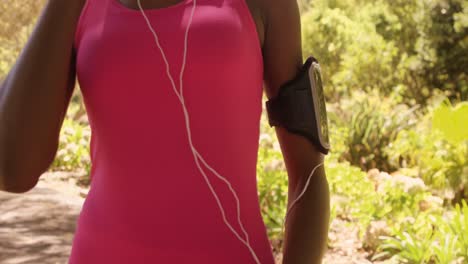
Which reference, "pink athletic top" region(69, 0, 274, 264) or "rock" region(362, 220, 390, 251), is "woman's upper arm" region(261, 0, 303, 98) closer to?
"pink athletic top" region(69, 0, 274, 264)

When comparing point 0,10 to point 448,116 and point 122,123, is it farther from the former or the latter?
point 122,123

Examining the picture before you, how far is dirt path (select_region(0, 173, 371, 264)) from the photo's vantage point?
20.9 feet

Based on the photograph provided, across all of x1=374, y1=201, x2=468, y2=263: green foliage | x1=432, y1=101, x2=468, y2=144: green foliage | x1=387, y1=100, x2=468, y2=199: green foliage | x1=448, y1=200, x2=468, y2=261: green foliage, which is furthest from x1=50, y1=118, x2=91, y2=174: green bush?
x1=448, y1=200, x2=468, y2=261: green foliage

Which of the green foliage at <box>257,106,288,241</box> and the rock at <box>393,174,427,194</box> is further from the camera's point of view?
the rock at <box>393,174,427,194</box>

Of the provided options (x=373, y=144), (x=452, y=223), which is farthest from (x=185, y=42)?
(x=373, y=144)

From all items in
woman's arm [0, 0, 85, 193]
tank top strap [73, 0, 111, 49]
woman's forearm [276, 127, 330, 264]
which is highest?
tank top strap [73, 0, 111, 49]

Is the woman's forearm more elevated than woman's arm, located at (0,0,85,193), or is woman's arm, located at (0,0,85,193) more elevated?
woman's arm, located at (0,0,85,193)

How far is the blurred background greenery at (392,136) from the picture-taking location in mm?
6207

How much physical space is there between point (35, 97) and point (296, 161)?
19.6 inches

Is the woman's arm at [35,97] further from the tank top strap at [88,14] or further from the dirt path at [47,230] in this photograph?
the dirt path at [47,230]

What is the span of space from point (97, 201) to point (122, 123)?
161mm

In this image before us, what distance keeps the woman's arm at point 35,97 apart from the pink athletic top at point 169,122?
0.13ft

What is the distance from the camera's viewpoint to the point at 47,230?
7.59m

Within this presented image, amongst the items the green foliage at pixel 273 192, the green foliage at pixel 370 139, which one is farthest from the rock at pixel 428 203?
the green foliage at pixel 370 139
